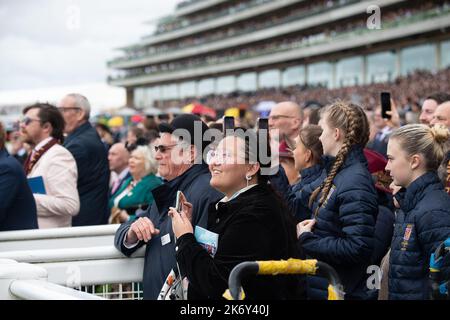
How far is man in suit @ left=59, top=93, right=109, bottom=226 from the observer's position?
6.63 m

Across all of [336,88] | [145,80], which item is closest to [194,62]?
[145,80]

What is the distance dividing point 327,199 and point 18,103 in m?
58.9

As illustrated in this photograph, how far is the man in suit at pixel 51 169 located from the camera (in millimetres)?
5758

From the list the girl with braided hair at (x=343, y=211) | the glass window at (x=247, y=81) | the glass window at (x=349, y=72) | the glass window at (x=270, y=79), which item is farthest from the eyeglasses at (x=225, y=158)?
the glass window at (x=247, y=81)

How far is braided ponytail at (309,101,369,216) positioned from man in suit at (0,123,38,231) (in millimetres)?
1931

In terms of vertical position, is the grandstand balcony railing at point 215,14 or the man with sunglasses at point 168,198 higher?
the grandstand balcony railing at point 215,14

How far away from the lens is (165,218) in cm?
389

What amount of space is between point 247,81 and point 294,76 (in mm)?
8836

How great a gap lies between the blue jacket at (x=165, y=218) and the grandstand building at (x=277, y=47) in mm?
23376

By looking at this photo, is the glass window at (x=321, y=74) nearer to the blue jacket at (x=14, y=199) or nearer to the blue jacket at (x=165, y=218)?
the blue jacket at (x=14, y=199)

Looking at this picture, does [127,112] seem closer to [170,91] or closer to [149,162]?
[170,91]

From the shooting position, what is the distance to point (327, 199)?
13.1 ft

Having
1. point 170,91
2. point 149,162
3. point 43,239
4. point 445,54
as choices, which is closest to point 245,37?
point 170,91

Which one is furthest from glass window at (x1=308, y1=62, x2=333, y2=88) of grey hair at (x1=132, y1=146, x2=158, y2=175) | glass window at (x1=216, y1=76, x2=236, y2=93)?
grey hair at (x1=132, y1=146, x2=158, y2=175)
